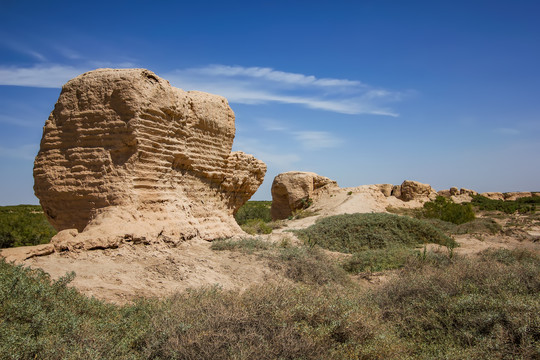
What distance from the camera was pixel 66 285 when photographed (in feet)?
15.0

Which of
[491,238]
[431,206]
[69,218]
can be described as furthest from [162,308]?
[431,206]

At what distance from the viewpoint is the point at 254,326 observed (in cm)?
356

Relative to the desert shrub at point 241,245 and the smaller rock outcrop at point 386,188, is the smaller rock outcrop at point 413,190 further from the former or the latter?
the desert shrub at point 241,245

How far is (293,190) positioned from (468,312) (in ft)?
62.9

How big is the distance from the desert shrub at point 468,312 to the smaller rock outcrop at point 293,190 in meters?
17.3

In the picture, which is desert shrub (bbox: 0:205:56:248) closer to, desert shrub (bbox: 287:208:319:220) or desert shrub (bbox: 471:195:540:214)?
desert shrub (bbox: 287:208:319:220)

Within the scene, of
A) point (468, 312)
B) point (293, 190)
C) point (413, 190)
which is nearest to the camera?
point (468, 312)

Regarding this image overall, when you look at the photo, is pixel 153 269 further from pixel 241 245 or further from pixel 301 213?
pixel 301 213

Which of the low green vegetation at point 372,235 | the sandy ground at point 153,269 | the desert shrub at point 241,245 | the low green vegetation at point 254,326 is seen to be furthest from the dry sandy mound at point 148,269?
the low green vegetation at point 372,235

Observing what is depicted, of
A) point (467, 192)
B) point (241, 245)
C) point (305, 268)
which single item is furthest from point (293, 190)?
point (467, 192)

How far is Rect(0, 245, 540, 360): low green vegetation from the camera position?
126 inches

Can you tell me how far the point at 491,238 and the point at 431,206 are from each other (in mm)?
7763

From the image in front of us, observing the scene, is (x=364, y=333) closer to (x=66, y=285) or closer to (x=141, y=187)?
(x=66, y=285)

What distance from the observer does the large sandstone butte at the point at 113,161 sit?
6637 millimetres
